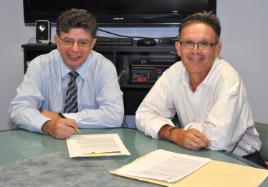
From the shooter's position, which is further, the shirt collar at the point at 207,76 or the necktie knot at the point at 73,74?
the necktie knot at the point at 73,74

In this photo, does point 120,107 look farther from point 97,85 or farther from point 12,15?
point 12,15

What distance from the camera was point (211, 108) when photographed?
1.67m

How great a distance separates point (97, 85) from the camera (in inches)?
80.0

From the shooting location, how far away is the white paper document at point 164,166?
1.12m

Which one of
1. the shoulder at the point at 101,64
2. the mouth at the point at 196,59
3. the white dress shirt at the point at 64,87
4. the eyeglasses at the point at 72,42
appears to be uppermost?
the eyeglasses at the point at 72,42

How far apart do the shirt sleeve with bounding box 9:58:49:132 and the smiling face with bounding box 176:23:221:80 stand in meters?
0.68

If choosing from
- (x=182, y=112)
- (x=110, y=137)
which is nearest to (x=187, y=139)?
(x=110, y=137)

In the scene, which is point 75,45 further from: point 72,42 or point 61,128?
point 61,128

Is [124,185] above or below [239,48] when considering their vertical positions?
below

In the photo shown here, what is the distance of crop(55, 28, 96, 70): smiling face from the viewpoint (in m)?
1.90

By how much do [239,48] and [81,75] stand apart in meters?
1.52

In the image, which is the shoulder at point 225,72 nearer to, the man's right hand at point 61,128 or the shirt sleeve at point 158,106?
the shirt sleeve at point 158,106

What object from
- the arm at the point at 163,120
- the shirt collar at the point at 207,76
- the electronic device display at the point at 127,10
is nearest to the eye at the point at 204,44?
the shirt collar at the point at 207,76

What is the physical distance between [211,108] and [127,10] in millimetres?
1563
